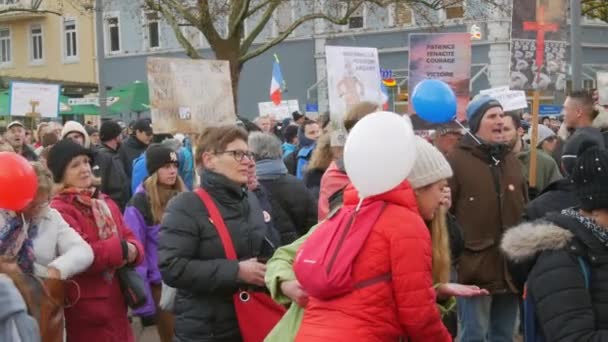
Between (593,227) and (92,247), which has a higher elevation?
(593,227)

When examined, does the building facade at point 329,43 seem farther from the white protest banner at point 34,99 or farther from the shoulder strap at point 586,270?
the shoulder strap at point 586,270

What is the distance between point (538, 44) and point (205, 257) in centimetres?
388

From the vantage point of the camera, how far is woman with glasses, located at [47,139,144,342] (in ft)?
18.1

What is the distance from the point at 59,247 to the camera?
5.26 metres

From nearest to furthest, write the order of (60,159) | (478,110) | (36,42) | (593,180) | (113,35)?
(593,180) < (60,159) < (478,110) < (113,35) < (36,42)

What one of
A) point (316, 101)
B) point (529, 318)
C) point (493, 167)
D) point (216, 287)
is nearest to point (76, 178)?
point (216, 287)

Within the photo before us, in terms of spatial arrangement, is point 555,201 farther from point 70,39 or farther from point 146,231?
point 70,39

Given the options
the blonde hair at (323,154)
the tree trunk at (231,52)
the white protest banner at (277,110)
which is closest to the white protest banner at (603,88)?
the blonde hair at (323,154)

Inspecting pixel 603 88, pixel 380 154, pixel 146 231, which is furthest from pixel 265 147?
pixel 603 88

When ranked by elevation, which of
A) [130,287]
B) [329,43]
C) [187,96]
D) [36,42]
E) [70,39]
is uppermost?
[70,39]

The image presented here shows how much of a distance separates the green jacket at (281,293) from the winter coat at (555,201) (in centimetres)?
103

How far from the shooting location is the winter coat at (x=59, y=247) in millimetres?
5141

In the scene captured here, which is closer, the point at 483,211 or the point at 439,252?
the point at 439,252

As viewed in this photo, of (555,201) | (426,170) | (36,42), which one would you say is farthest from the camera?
(36,42)
